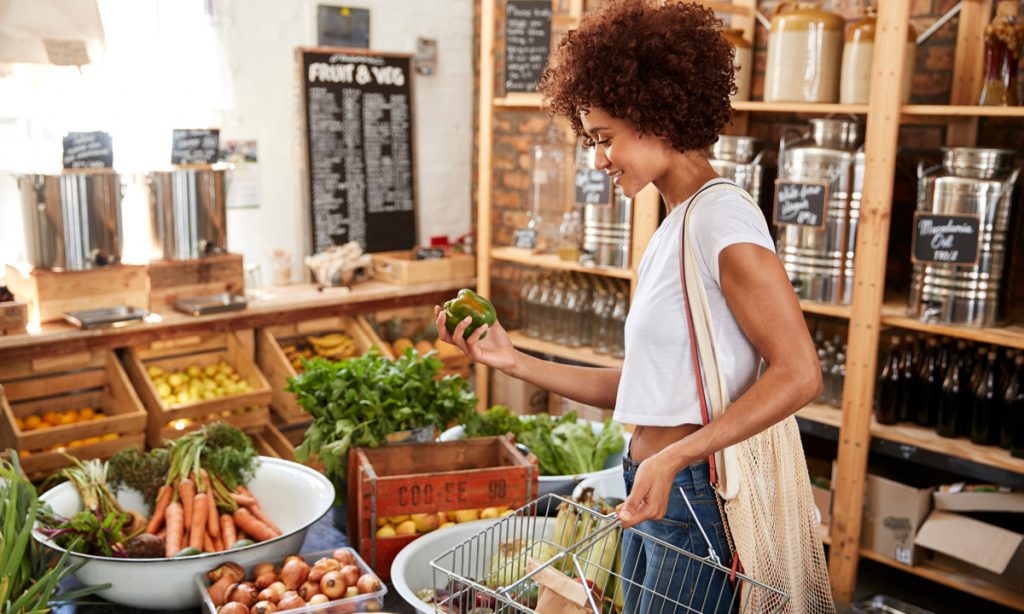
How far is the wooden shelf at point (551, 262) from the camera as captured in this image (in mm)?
3990

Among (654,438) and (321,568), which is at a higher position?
(654,438)

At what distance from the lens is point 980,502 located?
3262 mm

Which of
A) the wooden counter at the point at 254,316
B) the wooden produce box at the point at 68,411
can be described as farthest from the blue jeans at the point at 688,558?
the wooden counter at the point at 254,316

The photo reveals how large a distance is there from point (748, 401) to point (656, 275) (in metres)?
0.26

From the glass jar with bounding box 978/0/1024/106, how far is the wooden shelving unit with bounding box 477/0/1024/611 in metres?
0.06

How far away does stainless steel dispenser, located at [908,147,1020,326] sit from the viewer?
305cm

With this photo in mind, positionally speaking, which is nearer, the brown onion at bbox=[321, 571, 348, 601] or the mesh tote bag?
the mesh tote bag

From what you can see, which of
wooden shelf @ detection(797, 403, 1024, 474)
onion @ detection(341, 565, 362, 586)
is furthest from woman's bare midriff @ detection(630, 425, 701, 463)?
wooden shelf @ detection(797, 403, 1024, 474)

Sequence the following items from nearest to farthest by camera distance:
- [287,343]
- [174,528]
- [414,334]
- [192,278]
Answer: [174,528], [192,278], [287,343], [414,334]

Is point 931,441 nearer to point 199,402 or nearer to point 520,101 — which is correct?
point 520,101

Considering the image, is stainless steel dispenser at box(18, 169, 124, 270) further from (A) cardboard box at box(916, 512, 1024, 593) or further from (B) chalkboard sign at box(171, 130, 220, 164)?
(A) cardboard box at box(916, 512, 1024, 593)

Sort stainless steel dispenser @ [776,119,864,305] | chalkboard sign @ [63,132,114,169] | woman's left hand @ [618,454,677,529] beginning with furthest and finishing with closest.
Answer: chalkboard sign @ [63,132,114,169]
stainless steel dispenser @ [776,119,864,305]
woman's left hand @ [618,454,677,529]

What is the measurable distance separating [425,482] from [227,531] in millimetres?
436

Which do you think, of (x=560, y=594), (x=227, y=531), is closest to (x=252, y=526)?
(x=227, y=531)
